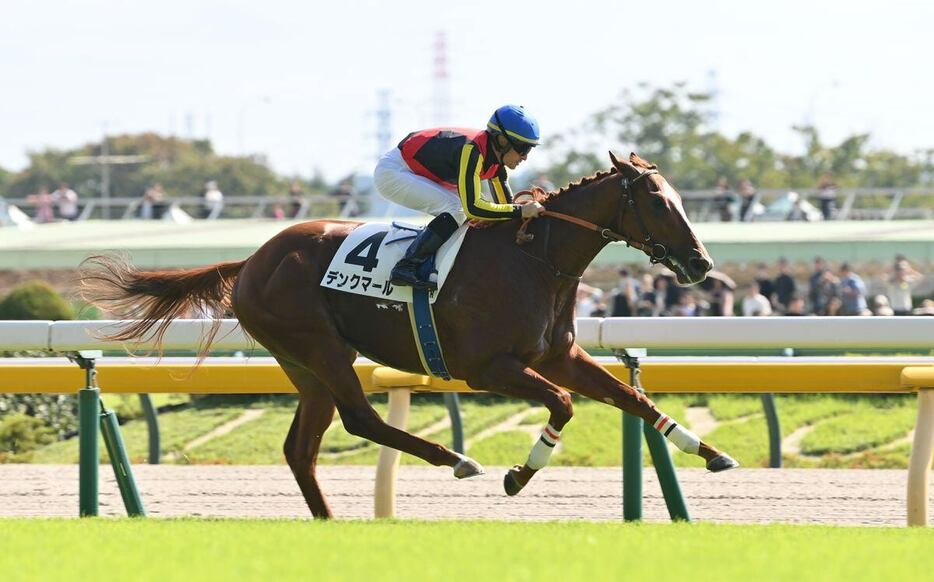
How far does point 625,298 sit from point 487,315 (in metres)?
9.05

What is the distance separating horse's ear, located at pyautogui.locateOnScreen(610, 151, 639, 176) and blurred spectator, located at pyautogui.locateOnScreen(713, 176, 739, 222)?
1861cm

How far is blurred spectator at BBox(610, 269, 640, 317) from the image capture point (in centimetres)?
1509

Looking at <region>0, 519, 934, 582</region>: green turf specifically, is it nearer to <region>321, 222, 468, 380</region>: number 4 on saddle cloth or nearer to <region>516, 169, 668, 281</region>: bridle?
<region>321, 222, 468, 380</region>: number 4 on saddle cloth

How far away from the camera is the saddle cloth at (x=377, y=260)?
6.61 meters

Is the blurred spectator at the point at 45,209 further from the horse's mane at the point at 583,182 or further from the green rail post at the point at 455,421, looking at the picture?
A: the horse's mane at the point at 583,182

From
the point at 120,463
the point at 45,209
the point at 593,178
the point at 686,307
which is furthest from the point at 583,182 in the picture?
the point at 45,209

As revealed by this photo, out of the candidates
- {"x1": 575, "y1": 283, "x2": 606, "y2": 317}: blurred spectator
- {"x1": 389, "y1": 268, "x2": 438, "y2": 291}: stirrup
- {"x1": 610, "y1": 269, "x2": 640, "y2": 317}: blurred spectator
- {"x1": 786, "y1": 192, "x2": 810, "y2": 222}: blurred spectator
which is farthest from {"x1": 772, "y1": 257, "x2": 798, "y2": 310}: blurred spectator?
{"x1": 786, "y1": 192, "x2": 810, "y2": 222}: blurred spectator

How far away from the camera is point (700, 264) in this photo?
6.27 meters

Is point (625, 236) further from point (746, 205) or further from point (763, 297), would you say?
point (746, 205)

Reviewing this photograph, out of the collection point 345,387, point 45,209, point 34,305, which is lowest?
point 45,209

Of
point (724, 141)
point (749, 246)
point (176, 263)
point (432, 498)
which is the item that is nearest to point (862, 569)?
point (432, 498)

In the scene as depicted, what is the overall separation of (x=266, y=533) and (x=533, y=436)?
5635mm

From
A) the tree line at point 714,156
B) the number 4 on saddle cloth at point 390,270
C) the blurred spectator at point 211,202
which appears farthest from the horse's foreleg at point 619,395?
the tree line at point 714,156

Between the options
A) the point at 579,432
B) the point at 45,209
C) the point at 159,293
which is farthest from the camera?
the point at 45,209
